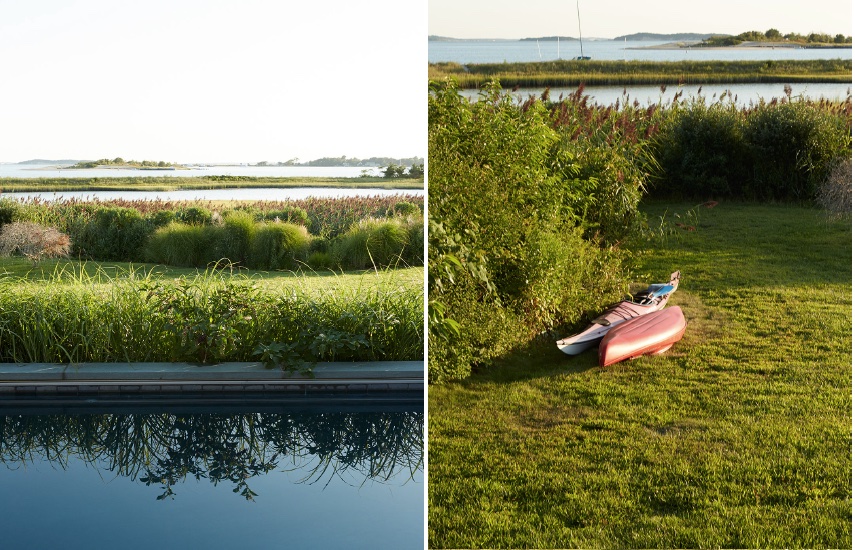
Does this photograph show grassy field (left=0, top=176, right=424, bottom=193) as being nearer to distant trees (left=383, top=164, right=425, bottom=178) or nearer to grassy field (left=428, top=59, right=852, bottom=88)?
distant trees (left=383, top=164, right=425, bottom=178)

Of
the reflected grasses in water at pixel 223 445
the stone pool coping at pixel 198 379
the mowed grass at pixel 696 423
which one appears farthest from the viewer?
the stone pool coping at pixel 198 379

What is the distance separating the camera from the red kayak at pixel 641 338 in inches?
156

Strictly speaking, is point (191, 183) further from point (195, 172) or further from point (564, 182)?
point (564, 182)

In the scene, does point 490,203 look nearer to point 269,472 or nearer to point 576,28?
point 576,28

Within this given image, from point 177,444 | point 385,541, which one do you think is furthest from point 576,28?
point 177,444

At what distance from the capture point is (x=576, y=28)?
413cm

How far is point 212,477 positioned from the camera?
5.12 metres

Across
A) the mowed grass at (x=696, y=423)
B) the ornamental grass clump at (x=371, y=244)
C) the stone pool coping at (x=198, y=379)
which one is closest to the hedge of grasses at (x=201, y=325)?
the stone pool coping at (x=198, y=379)

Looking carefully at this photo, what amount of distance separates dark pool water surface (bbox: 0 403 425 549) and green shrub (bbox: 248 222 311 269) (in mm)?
2996

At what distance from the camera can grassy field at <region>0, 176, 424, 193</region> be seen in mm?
9078

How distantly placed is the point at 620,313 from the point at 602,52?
4.15 ft

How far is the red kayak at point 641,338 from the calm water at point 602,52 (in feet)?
4.16

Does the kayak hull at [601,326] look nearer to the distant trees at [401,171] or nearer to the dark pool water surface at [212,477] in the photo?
the dark pool water surface at [212,477]

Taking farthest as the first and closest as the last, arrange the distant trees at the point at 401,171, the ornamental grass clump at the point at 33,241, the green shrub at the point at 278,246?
the distant trees at the point at 401,171 < the green shrub at the point at 278,246 < the ornamental grass clump at the point at 33,241
